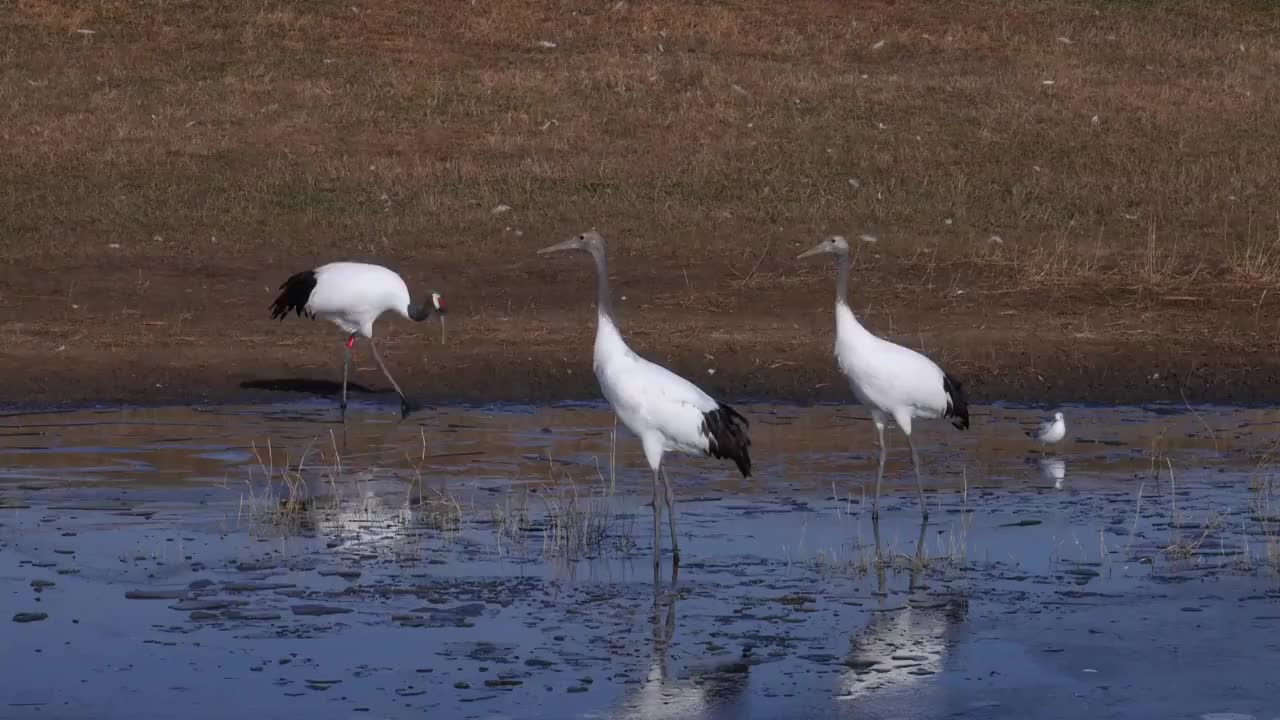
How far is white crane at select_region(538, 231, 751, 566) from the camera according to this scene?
973cm

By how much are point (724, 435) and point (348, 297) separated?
214 inches

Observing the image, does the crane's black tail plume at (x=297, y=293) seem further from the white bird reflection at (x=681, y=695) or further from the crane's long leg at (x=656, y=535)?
the white bird reflection at (x=681, y=695)

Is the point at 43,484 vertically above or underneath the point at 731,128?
underneath

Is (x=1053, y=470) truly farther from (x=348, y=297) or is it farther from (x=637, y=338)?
(x=348, y=297)

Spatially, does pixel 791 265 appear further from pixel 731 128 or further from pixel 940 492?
pixel 940 492

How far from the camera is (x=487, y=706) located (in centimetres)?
712

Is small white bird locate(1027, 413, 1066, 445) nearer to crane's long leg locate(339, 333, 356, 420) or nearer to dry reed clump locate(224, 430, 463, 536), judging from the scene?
dry reed clump locate(224, 430, 463, 536)

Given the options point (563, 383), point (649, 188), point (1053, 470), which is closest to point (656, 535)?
point (1053, 470)

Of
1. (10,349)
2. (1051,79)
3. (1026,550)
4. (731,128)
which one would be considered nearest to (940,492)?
(1026,550)

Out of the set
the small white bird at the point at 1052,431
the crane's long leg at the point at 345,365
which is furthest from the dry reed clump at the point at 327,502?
the small white bird at the point at 1052,431

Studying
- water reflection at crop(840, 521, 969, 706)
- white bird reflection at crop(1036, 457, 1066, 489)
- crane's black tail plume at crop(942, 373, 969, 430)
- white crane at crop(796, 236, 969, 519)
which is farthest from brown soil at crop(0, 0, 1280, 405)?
water reflection at crop(840, 521, 969, 706)

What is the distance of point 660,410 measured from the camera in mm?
9734

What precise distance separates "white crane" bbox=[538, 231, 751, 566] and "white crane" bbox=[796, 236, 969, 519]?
108 centimetres

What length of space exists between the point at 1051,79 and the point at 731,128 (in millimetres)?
4480
